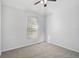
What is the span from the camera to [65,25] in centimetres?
414

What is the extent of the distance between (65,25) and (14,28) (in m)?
2.90

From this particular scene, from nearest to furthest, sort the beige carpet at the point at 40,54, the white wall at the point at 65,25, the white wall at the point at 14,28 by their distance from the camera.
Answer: the beige carpet at the point at 40,54 < the white wall at the point at 65,25 < the white wall at the point at 14,28

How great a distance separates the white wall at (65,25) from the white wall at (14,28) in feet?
5.99

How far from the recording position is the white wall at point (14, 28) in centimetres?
367

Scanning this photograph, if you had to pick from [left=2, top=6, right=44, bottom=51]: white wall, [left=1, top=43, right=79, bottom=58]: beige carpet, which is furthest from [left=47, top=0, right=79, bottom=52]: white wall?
[left=2, top=6, right=44, bottom=51]: white wall

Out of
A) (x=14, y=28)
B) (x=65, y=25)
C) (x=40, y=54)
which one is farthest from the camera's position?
(x=65, y=25)

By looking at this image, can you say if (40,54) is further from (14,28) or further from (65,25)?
(65,25)

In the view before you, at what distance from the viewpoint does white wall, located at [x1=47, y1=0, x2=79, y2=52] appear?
3.56 meters

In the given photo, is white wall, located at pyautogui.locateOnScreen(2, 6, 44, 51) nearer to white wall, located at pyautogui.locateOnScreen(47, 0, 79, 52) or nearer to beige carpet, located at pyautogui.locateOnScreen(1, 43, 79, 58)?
beige carpet, located at pyautogui.locateOnScreen(1, 43, 79, 58)

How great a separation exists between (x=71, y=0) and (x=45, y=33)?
11.0ft

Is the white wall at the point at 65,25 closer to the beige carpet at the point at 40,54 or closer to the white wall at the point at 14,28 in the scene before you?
Answer: the beige carpet at the point at 40,54

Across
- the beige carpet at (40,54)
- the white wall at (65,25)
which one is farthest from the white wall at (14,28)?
the white wall at (65,25)

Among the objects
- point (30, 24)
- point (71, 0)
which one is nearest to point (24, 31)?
point (30, 24)

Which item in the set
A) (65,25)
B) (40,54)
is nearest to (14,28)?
(40,54)
